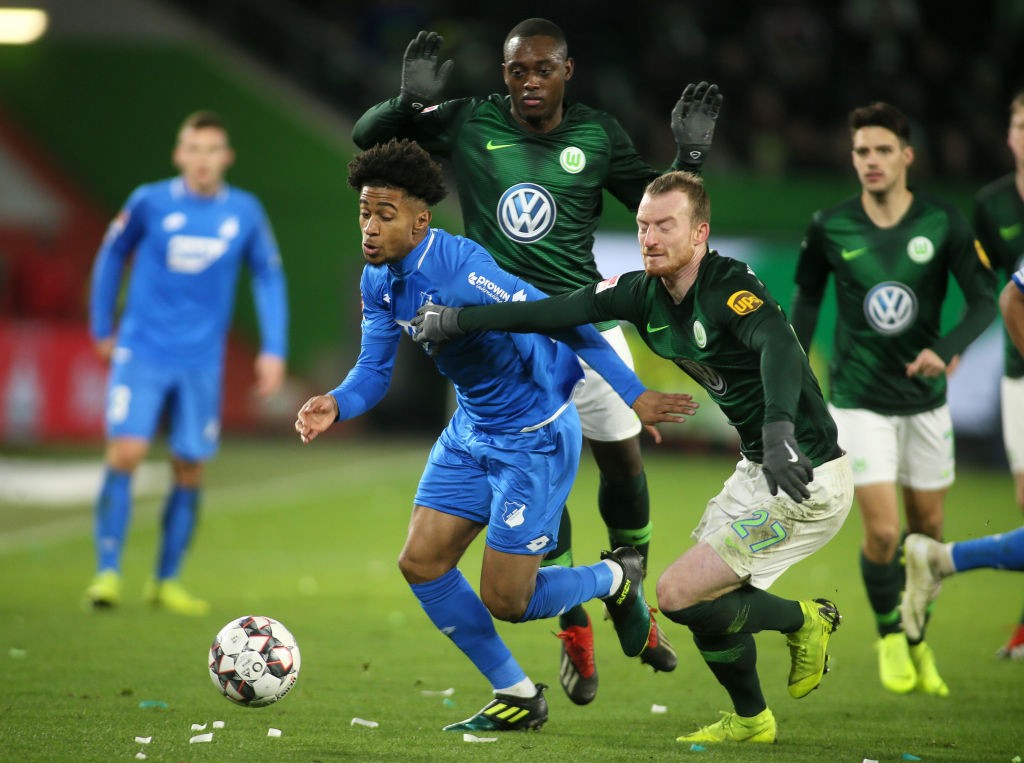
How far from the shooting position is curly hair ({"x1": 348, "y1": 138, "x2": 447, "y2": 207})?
5.43m

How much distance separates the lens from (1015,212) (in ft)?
24.7

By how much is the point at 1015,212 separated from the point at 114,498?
5370mm

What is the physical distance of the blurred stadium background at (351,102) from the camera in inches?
808

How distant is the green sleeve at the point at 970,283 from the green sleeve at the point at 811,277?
2.01 feet

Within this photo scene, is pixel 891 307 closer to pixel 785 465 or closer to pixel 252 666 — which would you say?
pixel 785 465

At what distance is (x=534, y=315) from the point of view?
5.36m

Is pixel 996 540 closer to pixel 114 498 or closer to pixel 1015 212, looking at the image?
pixel 1015 212

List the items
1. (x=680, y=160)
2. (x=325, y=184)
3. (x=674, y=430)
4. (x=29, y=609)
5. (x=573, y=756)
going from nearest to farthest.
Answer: (x=573, y=756)
(x=680, y=160)
(x=29, y=609)
(x=674, y=430)
(x=325, y=184)

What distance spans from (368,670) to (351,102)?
1589 cm

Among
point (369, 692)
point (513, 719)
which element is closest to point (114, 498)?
point (369, 692)

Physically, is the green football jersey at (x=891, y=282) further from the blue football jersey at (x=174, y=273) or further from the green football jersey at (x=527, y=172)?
the blue football jersey at (x=174, y=273)

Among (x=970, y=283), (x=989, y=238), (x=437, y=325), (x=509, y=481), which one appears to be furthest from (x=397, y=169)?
(x=989, y=238)

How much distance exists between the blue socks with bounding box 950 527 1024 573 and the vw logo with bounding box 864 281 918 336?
1.14 meters

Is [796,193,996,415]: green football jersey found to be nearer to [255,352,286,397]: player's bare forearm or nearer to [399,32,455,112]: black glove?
[399,32,455,112]: black glove
